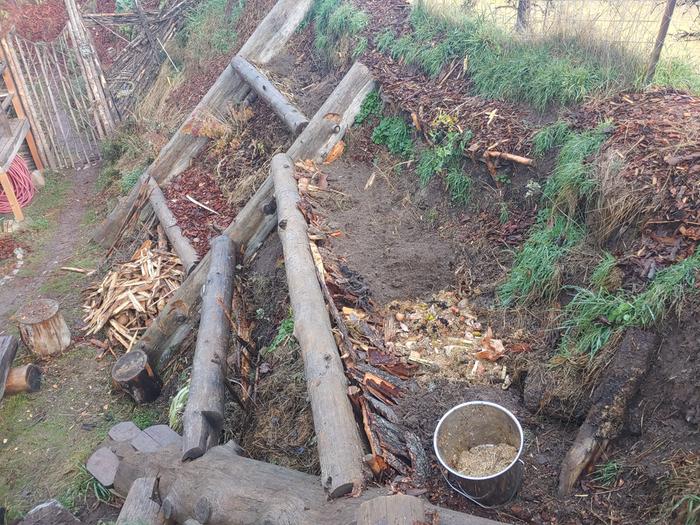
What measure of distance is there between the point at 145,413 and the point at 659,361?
16.0 feet

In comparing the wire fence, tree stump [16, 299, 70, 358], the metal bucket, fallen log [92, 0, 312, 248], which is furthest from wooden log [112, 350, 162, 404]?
the wire fence

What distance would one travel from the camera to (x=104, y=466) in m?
4.61

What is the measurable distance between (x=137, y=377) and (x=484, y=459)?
3999mm

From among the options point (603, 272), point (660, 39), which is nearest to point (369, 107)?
point (660, 39)

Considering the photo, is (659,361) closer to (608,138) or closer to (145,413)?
(608,138)

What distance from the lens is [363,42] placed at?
7.95m

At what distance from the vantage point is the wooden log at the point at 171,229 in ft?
23.8

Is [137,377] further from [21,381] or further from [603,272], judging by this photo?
[603,272]

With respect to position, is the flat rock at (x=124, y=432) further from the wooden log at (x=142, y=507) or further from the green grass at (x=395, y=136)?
the green grass at (x=395, y=136)

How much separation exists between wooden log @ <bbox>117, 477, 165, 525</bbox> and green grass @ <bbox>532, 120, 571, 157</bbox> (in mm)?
4201

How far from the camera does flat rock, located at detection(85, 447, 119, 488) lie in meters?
4.57

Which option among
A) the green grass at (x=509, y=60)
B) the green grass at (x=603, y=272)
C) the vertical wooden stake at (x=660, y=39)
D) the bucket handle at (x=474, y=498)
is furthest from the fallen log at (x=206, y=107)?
the bucket handle at (x=474, y=498)

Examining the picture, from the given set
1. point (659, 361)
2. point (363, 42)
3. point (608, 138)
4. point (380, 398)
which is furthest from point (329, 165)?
point (659, 361)

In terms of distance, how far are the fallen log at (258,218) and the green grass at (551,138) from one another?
2.82 metres
